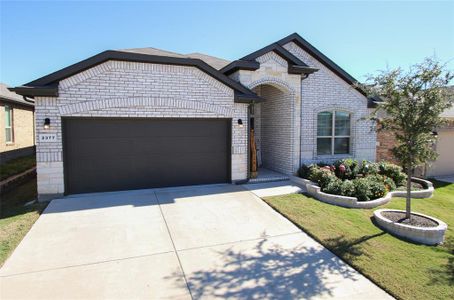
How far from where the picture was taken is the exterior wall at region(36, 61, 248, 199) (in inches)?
311

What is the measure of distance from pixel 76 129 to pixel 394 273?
8.24m

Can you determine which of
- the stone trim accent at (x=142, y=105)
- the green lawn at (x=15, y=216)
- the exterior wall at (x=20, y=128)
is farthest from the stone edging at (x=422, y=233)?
the exterior wall at (x=20, y=128)

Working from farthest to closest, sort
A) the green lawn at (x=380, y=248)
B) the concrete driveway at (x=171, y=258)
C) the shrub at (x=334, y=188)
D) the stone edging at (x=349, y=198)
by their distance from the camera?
the shrub at (x=334, y=188)
the stone edging at (x=349, y=198)
the green lawn at (x=380, y=248)
the concrete driveway at (x=171, y=258)

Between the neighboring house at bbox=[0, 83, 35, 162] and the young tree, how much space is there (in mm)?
15161

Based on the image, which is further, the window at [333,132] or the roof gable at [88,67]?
the window at [333,132]

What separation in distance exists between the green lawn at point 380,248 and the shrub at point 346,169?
80.3 inches

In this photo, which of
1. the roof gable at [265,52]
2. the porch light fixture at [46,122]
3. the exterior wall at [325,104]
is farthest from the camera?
the exterior wall at [325,104]

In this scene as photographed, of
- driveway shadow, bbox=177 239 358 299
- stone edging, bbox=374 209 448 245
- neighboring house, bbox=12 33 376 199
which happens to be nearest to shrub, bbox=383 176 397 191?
neighboring house, bbox=12 33 376 199

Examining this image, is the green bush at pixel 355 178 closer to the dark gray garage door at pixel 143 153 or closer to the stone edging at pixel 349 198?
the stone edging at pixel 349 198

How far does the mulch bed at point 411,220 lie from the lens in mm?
6344

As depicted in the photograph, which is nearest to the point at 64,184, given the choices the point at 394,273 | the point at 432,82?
the point at 394,273

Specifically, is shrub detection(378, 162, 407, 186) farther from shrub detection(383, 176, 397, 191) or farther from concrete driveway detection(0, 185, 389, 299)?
concrete driveway detection(0, 185, 389, 299)

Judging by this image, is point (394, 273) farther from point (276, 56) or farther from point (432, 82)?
point (276, 56)

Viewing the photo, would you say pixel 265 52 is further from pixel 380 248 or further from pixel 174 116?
pixel 380 248
